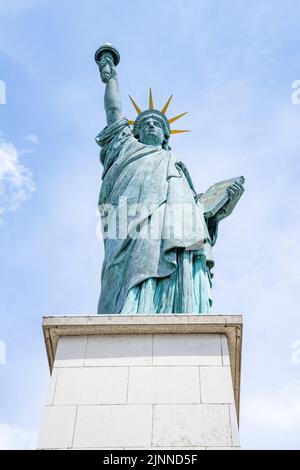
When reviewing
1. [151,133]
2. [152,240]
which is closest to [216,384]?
[152,240]

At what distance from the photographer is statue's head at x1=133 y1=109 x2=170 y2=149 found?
34.2 ft

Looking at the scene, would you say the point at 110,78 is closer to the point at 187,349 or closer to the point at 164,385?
the point at 187,349

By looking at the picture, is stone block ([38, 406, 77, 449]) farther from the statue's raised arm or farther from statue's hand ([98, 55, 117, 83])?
statue's hand ([98, 55, 117, 83])

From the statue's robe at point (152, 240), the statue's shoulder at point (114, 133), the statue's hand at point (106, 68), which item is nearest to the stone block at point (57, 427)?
the statue's robe at point (152, 240)

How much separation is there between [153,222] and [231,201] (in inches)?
71.7

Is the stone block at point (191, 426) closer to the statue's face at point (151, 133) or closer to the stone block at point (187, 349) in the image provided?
the stone block at point (187, 349)

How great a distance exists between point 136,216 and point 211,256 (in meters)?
1.06

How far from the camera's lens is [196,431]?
5684 mm

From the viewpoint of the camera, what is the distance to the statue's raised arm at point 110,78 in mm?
11047

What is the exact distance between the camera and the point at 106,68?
38.8 feet

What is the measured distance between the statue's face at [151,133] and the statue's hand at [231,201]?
4.69ft

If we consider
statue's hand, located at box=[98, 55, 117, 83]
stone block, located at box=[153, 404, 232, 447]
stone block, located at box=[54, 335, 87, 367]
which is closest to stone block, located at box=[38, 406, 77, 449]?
stone block, located at box=[54, 335, 87, 367]
